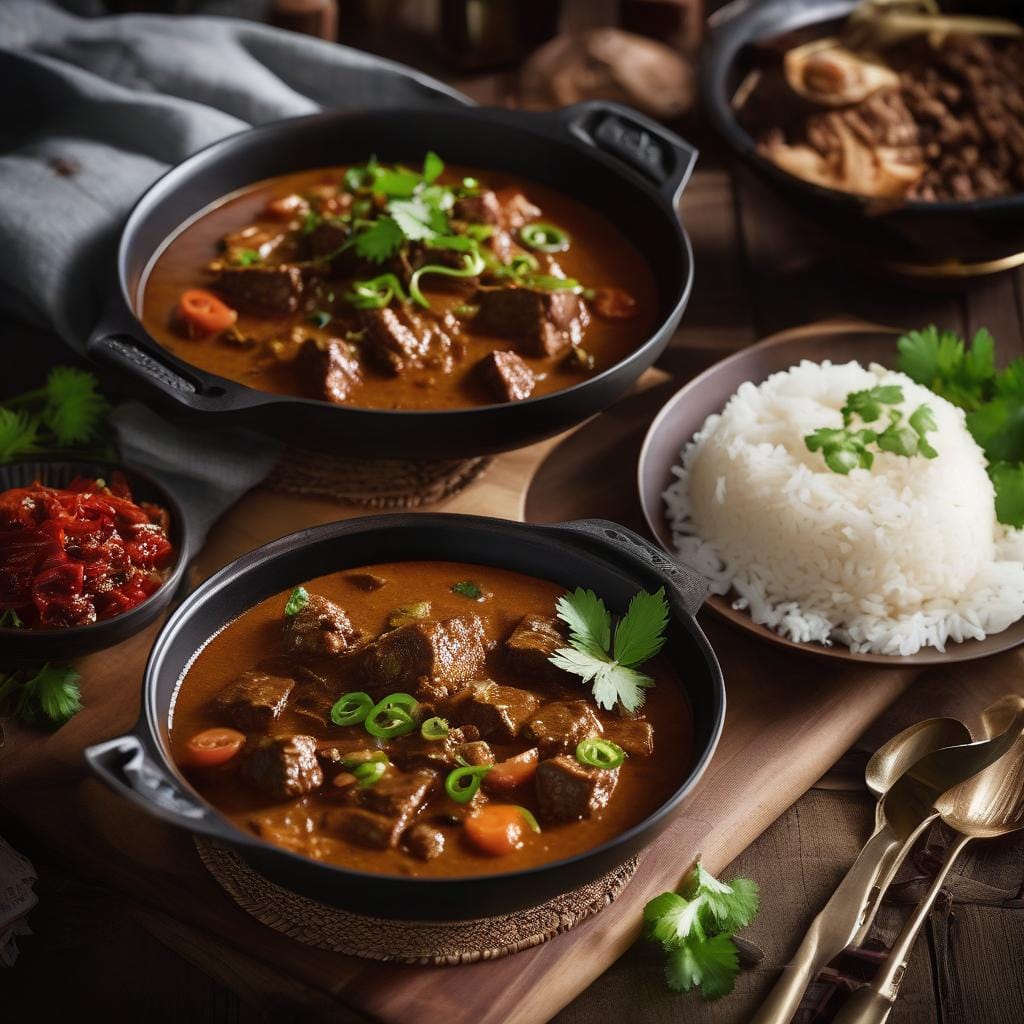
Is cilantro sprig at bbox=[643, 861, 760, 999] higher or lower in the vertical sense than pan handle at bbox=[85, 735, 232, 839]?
lower

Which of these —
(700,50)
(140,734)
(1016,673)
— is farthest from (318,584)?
(700,50)

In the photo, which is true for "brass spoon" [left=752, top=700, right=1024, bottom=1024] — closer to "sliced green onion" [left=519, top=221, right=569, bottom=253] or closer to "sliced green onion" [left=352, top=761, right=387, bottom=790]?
"sliced green onion" [left=352, top=761, right=387, bottom=790]

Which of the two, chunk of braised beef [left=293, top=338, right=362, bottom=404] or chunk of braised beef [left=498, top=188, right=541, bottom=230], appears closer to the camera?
chunk of braised beef [left=293, top=338, right=362, bottom=404]

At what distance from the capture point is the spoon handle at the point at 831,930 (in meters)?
3.14

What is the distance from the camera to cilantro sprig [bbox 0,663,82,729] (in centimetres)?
375

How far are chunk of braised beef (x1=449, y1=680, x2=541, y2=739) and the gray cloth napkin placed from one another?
4.34ft

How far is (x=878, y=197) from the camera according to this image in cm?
514

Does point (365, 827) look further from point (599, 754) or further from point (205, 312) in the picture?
point (205, 312)

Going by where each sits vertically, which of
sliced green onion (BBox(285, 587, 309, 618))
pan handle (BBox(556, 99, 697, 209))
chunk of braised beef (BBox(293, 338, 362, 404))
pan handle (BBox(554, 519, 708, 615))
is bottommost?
sliced green onion (BBox(285, 587, 309, 618))

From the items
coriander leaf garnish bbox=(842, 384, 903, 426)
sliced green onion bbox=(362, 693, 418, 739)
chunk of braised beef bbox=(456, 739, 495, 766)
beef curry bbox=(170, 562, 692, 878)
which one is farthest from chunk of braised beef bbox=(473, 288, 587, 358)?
chunk of braised beef bbox=(456, 739, 495, 766)

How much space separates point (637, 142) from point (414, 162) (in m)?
0.90

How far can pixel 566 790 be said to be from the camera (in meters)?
3.13

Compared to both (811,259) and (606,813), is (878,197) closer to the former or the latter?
(811,259)

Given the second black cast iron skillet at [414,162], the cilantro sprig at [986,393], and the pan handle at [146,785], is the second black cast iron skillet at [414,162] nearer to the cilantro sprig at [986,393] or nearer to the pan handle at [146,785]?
the cilantro sprig at [986,393]
